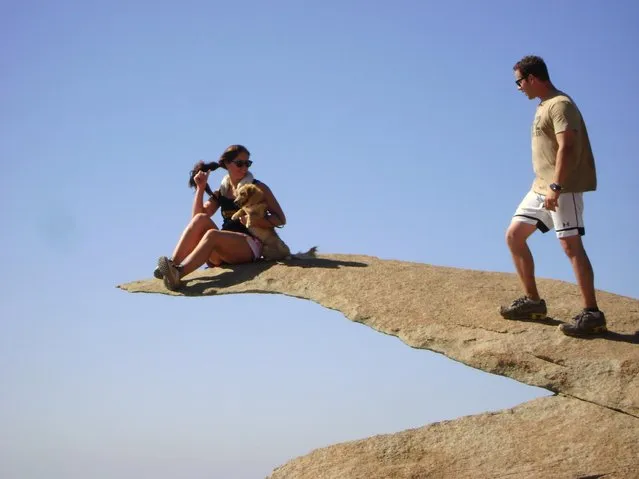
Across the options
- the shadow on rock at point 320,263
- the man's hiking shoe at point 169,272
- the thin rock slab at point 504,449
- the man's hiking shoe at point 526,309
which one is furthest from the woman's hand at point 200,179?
the man's hiking shoe at point 526,309

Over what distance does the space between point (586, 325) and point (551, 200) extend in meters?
1.12

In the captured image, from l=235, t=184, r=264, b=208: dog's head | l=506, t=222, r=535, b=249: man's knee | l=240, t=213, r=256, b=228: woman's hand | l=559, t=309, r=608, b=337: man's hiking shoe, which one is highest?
l=235, t=184, r=264, b=208: dog's head

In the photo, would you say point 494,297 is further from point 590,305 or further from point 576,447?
point 576,447

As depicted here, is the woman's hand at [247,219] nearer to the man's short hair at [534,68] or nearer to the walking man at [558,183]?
the walking man at [558,183]

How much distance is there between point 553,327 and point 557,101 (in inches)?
76.3

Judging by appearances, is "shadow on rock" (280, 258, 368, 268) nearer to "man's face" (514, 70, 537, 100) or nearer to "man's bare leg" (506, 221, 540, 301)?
"man's bare leg" (506, 221, 540, 301)

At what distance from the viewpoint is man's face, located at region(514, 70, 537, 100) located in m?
7.63

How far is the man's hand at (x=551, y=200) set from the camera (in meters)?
7.30

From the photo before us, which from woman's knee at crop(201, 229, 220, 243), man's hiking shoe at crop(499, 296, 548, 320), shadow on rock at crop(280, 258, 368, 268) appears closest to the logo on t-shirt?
man's hiking shoe at crop(499, 296, 548, 320)

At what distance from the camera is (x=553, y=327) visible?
7859mm

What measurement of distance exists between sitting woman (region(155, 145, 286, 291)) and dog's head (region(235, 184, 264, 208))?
0.08m

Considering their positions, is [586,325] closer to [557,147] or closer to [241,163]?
[557,147]

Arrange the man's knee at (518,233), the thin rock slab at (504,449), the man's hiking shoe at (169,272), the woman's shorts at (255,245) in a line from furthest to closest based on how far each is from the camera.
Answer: the woman's shorts at (255,245)
the man's hiking shoe at (169,272)
the man's knee at (518,233)
the thin rock slab at (504,449)

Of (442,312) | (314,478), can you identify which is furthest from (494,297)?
(314,478)
